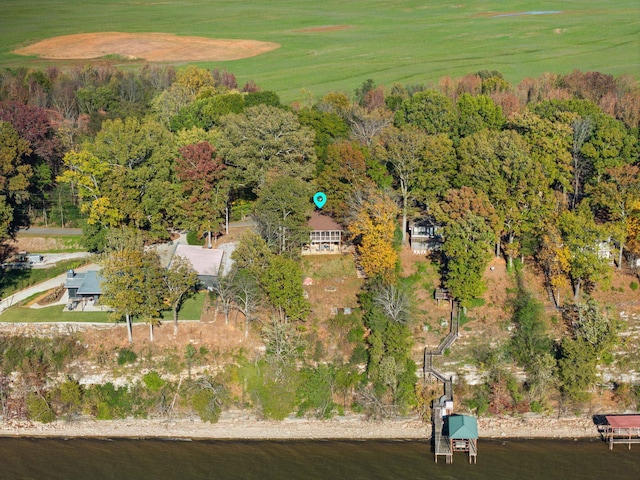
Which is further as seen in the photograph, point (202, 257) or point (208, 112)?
point (208, 112)

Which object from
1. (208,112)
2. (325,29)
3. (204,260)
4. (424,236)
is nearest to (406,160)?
(424,236)

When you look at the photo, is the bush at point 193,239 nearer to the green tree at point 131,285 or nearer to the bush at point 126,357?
the green tree at point 131,285

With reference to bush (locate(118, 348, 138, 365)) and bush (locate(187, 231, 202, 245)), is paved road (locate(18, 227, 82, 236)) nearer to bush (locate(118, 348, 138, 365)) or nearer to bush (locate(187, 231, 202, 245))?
bush (locate(187, 231, 202, 245))

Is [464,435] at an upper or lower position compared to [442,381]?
lower

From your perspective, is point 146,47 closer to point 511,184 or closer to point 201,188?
point 201,188

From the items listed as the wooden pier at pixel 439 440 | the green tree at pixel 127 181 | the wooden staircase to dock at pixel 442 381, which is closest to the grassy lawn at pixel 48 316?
the green tree at pixel 127 181

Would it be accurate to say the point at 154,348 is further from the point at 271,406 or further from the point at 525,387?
the point at 525,387
